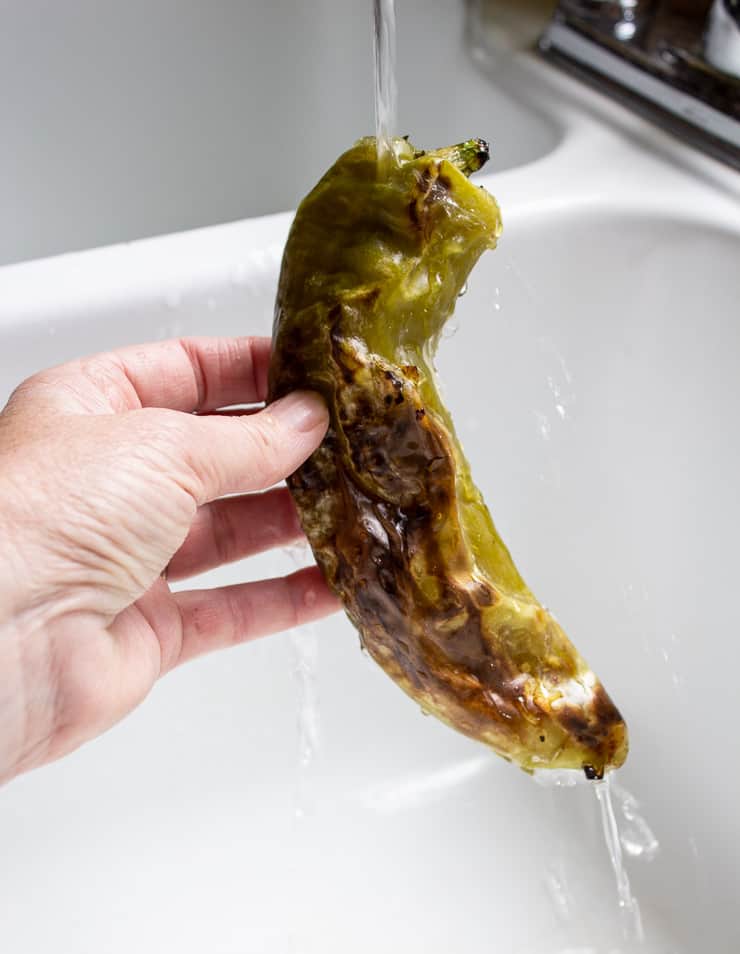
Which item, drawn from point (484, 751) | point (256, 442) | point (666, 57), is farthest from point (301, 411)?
point (666, 57)

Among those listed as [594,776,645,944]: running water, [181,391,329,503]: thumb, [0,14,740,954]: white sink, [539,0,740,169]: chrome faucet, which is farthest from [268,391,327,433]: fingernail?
[539,0,740,169]: chrome faucet

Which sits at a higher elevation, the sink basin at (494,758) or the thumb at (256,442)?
the thumb at (256,442)

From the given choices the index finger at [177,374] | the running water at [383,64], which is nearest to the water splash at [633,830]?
the index finger at [177,374]

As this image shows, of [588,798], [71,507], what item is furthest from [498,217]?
[588,798]

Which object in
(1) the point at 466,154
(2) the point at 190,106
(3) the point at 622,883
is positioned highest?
(1) the point at 466,154

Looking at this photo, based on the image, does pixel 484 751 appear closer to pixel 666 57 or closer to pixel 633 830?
pixel 633 830

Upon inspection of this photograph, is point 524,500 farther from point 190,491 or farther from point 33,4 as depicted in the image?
point 33,4

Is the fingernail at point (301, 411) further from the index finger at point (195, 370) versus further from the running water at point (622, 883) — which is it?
the running water at point (622, 883)
